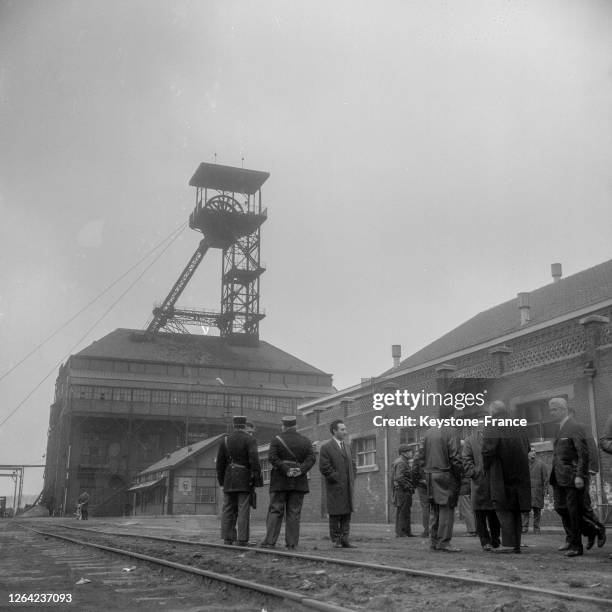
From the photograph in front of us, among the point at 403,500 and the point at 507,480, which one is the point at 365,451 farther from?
the point at 507,480

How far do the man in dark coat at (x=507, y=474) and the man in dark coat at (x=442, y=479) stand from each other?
0.42 m

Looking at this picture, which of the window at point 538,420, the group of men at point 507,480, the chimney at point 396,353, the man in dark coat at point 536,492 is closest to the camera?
the group of men at point 507,480

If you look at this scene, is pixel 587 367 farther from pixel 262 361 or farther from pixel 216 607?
pixel 262 361

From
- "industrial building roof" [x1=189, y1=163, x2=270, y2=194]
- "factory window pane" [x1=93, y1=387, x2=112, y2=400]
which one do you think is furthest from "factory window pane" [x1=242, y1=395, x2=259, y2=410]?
"industrial building roof" [x1=189, y1=163, x2=270, y2=194]

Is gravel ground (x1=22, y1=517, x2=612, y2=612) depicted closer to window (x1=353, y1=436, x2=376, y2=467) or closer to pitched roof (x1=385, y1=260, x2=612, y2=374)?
pitched roof (x1=385, y1=260, x2=612, y2=374)

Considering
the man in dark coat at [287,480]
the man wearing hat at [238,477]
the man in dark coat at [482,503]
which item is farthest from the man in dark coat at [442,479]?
the man wearing hat at [238,477]

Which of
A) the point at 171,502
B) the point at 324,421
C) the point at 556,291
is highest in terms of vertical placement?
the point at 556,291

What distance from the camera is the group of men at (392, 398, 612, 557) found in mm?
7742

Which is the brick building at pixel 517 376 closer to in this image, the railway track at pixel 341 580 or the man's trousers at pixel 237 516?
the man's trousers at pixel 237 516

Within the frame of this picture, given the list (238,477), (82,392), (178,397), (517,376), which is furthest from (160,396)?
(238,477)

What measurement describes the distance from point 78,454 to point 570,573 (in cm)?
5274

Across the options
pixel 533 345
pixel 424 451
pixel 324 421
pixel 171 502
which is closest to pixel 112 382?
pixel 171 502

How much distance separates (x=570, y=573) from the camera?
6059mm

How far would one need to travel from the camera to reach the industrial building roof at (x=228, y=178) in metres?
61.1
